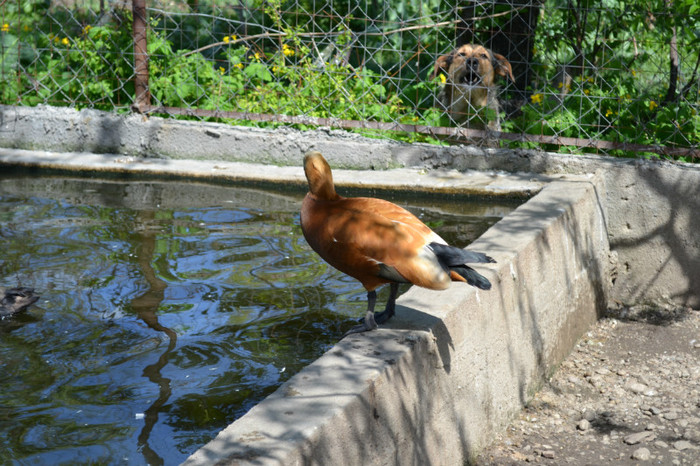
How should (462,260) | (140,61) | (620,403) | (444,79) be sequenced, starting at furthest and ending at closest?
1. (140,61)
2. (444,79)
3. (620,403)
4. (462,260)

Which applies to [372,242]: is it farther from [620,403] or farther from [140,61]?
[140,61]

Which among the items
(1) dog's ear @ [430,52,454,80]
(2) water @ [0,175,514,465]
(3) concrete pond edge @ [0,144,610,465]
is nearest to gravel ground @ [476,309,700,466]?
(3) concrete pond edge @ [0,144,610,465]

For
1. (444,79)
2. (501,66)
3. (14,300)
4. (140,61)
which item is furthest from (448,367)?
(140,61)

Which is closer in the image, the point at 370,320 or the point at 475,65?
the point at 370,320

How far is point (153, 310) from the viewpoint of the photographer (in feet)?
15.4

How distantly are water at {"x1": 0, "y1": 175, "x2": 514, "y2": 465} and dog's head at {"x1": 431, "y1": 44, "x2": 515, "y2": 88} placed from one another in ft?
4.42

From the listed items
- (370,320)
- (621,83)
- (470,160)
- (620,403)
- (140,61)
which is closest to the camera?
(370,320)

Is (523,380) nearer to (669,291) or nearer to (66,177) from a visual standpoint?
(669,291)

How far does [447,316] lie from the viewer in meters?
3.49

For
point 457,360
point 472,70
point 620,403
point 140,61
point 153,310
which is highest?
point 472,70

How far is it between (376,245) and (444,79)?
4.54 meters

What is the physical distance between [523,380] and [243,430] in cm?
218

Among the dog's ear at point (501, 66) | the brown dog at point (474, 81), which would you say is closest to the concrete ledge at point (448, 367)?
the brown dog at point (474, 81)

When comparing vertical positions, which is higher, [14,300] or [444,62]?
[444,62]
